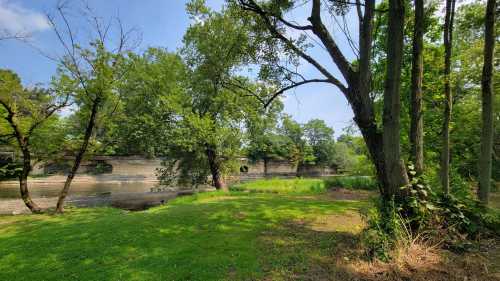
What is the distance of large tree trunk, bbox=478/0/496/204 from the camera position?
5762 mm

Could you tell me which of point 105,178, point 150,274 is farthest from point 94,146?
point 105,178

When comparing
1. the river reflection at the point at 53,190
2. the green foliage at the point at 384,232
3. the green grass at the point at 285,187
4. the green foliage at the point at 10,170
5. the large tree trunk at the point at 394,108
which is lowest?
the river reflection at the point at 53,190

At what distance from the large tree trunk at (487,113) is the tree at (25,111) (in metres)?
12.5

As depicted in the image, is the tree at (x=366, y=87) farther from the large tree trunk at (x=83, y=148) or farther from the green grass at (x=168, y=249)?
the large tree trunk at (x=83, y=148)

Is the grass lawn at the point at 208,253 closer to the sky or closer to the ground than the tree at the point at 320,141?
closer to the ground

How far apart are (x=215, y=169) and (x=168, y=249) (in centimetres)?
1301

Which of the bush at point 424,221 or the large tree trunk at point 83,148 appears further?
the large tree trunk at point 83,148

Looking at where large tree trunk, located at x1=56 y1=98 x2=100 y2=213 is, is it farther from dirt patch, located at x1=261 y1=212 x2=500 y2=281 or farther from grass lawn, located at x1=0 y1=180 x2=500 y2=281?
dirt patch, located at x1=261 y1=212 x2=500 y2=281

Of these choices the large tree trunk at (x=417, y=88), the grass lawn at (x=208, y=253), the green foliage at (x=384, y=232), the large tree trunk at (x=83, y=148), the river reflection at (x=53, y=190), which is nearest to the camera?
the grass lawn at (x=208, y=253)

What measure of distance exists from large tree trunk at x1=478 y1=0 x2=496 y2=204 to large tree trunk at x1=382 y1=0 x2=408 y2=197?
2.76m

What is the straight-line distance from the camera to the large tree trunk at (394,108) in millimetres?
4559

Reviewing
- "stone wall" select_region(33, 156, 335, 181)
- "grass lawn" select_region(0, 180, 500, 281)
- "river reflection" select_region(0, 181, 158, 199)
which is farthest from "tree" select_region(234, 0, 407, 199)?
"stone wall" select_region(33, 156, 335, 181)

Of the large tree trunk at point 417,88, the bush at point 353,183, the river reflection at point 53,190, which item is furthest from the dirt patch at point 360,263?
the river reflection at point 53,190

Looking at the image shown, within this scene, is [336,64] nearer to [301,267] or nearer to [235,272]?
[301,267]
